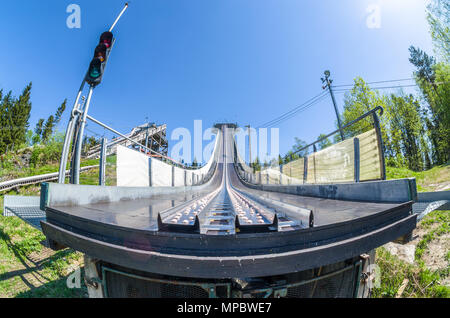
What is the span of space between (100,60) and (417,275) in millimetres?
5988

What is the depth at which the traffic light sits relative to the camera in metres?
2.46

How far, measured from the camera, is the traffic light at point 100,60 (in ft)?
8.07

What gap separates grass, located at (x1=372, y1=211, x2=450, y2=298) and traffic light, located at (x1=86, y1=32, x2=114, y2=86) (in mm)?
5326

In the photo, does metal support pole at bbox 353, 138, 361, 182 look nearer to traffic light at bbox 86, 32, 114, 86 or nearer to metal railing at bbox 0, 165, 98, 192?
traffic light at bbox 86, 32, 114, 86

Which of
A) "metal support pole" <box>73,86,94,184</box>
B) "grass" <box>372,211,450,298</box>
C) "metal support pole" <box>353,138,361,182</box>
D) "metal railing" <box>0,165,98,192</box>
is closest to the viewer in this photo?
"metal support pole" <box>73,86,94,184</box>

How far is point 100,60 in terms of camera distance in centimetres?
251

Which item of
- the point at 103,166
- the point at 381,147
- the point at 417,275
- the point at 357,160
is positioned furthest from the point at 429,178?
the point at 103,166

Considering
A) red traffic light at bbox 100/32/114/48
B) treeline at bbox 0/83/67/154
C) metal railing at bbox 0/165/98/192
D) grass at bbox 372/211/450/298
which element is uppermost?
treeline at bbox 0/83/67/154

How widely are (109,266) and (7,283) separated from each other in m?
2.61

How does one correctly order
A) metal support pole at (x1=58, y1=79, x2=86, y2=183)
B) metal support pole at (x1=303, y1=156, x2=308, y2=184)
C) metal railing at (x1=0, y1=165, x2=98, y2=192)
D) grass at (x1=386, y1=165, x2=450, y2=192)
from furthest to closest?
grass at (x1=386, y1=165, x2=450, y2=192) → metal railing at (x1=0, y1=165, x2=98, y2=192) → metal support pole at (x1=303, y1=156, x2=308, y2=184) → metal support pole at (x1=58, y1=79, x2=86, y2=183)

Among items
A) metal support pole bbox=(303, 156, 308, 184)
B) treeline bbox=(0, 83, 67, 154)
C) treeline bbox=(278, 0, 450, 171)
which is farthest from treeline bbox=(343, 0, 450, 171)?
treeline bbox=(0, 83, 67, 154)

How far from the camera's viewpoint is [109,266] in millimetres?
1211

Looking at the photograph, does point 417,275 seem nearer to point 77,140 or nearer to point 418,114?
point 77,140

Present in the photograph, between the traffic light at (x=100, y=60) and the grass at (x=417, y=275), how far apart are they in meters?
5.33
